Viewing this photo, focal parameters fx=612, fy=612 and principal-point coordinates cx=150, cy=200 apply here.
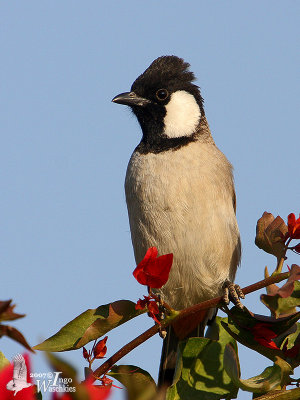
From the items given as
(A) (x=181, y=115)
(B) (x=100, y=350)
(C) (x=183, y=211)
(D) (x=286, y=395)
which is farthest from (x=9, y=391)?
(A) (x=181, y=115)

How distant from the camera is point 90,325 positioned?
2.49 m

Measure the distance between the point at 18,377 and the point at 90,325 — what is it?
1.14m

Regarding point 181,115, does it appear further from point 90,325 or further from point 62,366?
point 62,366

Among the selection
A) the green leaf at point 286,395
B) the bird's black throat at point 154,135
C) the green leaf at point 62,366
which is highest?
the bird's black throat at point 154,135

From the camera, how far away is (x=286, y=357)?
8.24 ft

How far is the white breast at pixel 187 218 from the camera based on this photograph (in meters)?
4.22

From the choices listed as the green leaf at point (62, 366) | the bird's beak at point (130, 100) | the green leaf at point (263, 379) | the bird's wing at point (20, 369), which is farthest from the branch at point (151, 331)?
the bird's beak at point (130, 100)

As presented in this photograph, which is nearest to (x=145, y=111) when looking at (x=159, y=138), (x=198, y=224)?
(x=159, y=138)

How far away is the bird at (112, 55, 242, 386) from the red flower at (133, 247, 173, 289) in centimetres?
165

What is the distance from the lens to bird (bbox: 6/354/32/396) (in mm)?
1307

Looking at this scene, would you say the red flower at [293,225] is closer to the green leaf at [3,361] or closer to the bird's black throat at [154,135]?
the green leaf at [3,361]

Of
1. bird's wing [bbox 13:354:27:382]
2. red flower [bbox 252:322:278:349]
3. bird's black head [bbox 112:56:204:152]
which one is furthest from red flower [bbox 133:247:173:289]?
bird's black head [bbox 112:56:204:152]

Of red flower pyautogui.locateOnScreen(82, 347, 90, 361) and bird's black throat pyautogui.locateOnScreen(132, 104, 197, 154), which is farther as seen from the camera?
bird's black throat pyautogui.locateOnScreen(132, 104, 197, 154)

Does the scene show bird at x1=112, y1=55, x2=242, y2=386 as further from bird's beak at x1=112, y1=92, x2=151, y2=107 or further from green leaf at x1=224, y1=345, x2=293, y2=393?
green leaf at x1=224, y1=345, x2=293, y2=393
